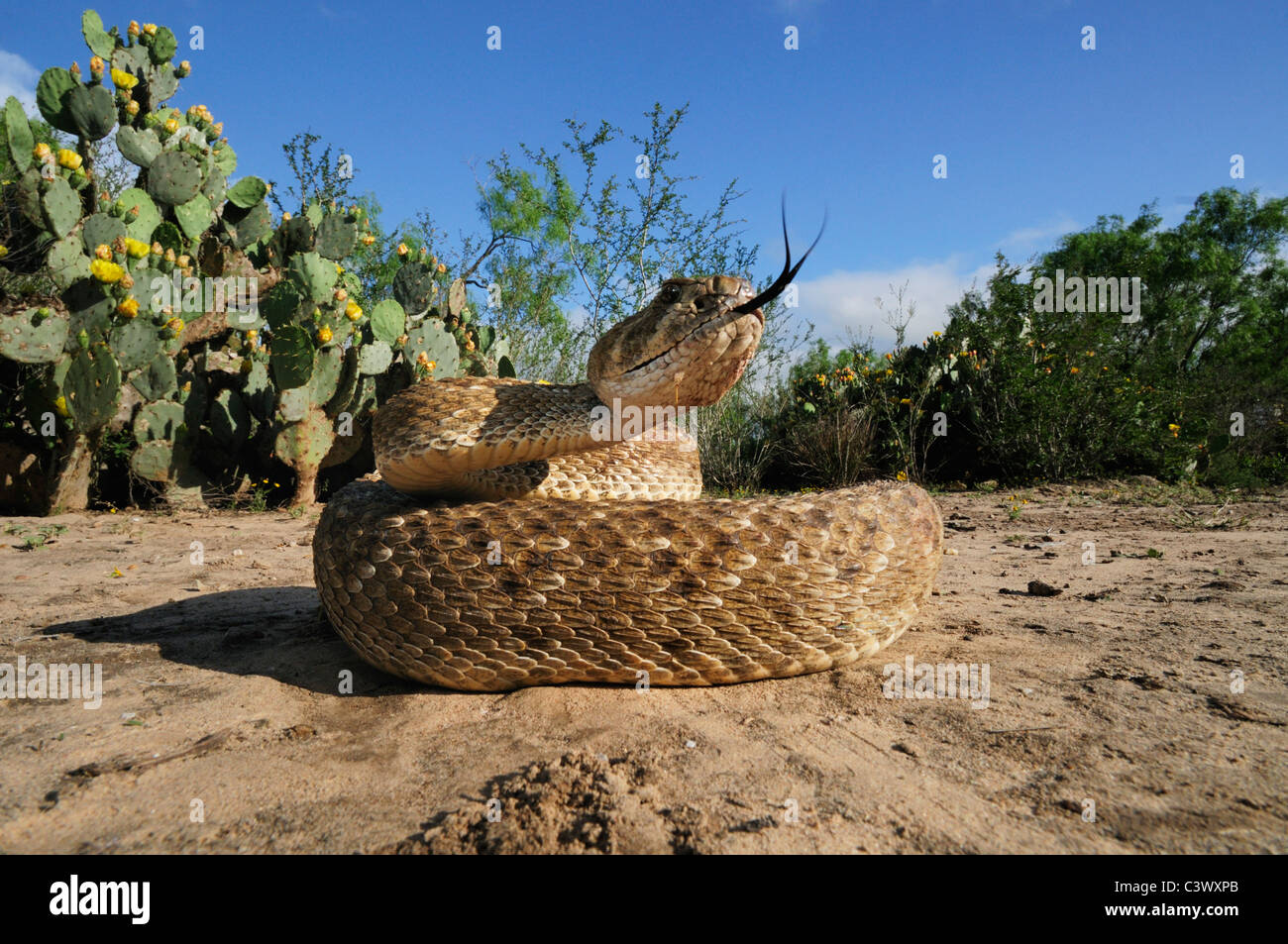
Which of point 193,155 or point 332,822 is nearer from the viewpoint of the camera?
point 332,822

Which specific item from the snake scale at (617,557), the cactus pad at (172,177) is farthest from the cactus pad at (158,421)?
the snake scale at (617,557)

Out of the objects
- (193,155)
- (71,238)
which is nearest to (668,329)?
(71,238)

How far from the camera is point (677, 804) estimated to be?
2.19 metres

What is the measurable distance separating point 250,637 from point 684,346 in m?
3.01

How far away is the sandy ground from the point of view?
81.5 inches

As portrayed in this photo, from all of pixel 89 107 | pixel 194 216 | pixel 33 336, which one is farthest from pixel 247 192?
pixel 33 336

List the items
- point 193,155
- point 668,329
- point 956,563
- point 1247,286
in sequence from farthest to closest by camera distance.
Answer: point 1247,286 → point 193,155 → point 956,563 → point 668,329

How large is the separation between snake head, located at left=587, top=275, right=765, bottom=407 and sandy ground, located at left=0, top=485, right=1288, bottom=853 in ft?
4.93

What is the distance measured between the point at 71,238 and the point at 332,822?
8585 millimetres

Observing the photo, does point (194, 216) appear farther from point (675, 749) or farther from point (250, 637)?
point (675, 749)

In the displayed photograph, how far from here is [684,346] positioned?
3480 mm

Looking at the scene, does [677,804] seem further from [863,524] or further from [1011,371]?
[1011,371]

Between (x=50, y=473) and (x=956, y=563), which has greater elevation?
(x=50, y=473)
